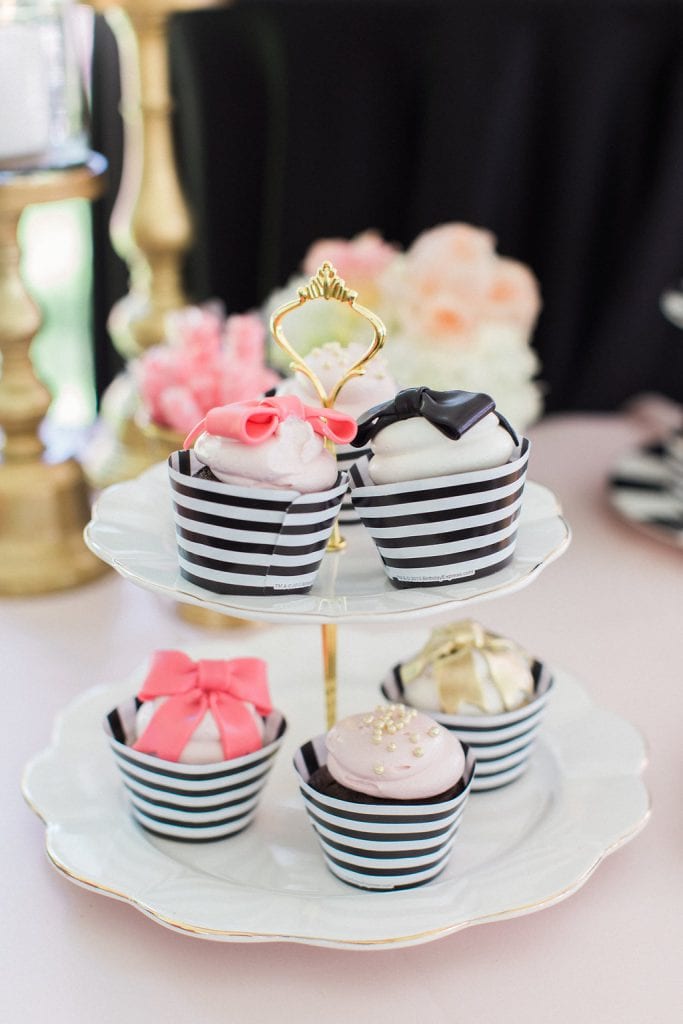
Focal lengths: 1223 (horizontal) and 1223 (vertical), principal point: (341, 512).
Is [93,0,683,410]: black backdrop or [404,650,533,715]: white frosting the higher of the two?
[93,0,683,410]: black backdrop

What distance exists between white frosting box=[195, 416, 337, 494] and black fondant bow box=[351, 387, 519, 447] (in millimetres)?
31

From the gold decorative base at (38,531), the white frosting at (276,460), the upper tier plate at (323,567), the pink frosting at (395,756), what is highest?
the white frosting at (276,460)

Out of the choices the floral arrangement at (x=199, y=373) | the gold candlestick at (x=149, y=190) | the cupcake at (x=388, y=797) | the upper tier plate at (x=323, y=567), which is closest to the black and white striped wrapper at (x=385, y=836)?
the cupcake at (x=388, y=797)

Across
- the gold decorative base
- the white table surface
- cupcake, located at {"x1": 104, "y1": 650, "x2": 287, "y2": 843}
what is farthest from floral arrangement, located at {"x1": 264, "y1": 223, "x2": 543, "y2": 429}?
cupcake, located at {"x1": 104, "y1": 650, "x2": 287, "y2": 843}

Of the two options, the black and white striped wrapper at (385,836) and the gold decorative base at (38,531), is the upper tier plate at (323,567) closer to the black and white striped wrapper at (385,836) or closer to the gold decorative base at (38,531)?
the black and white striped wrapper at (385,836)

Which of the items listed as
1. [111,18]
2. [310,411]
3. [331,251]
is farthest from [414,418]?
[111,18]

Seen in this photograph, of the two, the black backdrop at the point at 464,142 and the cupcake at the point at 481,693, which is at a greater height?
the black backdrop at the point at 464,142

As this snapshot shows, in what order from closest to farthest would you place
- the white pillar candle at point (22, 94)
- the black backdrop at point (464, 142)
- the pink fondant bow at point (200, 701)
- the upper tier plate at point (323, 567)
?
the upper tier plate at point (323, 567) → the pink fondant bow at point (200, 701) → the white pillar candle at point (22, 94) → the black backdrop at point (464, 142)

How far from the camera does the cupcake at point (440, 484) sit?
66cm

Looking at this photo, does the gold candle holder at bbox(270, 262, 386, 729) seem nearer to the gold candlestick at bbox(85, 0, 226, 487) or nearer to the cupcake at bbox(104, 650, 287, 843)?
the cupcake at bbox(104, 650, 287, 843)

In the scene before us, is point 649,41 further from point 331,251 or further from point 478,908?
point 478,908

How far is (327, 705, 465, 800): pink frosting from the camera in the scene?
2.25ft

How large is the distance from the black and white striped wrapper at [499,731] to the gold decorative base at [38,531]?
1.40 ft

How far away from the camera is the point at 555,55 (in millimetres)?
1347
